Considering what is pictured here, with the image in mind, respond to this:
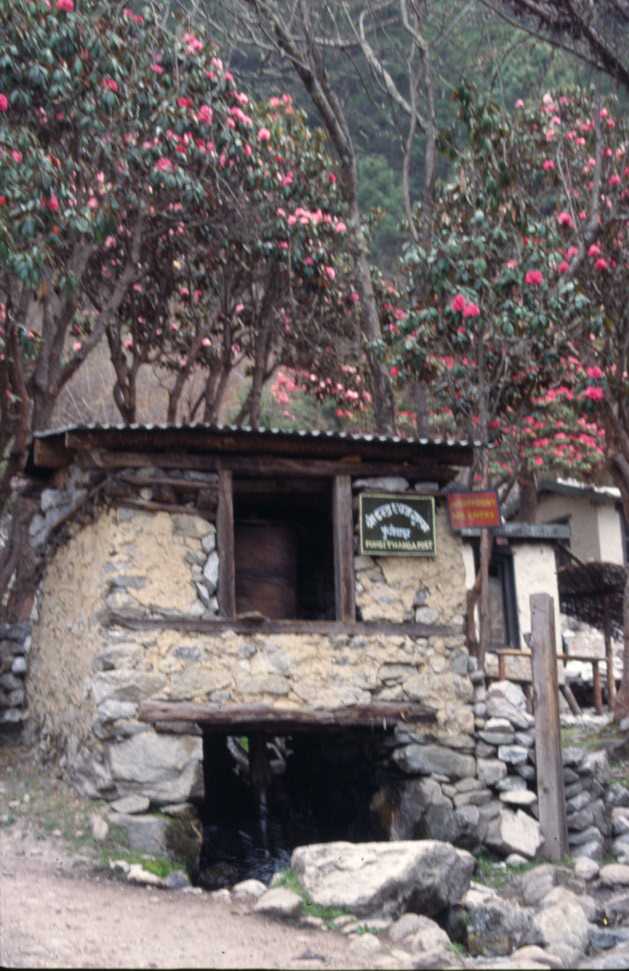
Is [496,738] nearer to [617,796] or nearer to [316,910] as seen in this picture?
[617,796]

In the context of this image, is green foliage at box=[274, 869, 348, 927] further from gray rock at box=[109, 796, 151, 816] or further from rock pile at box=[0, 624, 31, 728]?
rock pile at box=[0, 624, 31, 728]

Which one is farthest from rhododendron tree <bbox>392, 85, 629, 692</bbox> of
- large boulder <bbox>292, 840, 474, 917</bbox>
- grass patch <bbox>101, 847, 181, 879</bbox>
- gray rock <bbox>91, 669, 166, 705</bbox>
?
grass patch <bbox>101, 847, 181, 879</bbox>

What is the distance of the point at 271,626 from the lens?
11.1 metres

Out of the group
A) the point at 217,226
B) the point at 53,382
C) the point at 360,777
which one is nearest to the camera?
the point at 360,777

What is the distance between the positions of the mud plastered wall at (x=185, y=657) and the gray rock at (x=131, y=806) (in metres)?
0.11

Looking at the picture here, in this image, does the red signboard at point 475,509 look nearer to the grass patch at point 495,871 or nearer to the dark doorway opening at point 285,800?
the dark doorway opening at point 285,800

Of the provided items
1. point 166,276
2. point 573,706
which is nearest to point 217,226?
point 166,276

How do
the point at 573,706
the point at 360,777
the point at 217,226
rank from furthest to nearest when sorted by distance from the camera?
the point at 573,706
the point at 217,226
the point at 360,777

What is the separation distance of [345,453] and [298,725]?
267cm

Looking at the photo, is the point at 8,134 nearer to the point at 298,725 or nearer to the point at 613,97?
the point at 298,725

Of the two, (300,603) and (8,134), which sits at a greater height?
(8,134)

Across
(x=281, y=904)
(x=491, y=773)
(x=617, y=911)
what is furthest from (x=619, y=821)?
(x=281, y=904)

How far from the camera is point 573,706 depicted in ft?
55.9

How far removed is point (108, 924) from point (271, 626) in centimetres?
364
